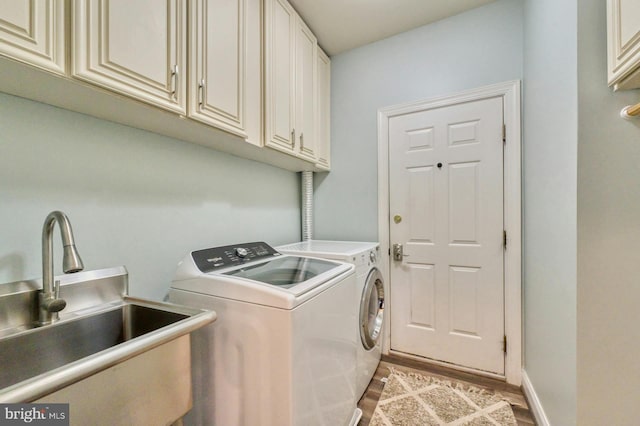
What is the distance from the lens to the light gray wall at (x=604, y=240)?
3.18 ft

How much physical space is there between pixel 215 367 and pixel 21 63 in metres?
1.19

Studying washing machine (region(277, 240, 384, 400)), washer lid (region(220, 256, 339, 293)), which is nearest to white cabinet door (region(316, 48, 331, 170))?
washing machine (region(277, 240, 384, 400))

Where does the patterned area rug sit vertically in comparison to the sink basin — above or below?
below

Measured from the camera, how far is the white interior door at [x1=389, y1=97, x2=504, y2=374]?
6.21 feet

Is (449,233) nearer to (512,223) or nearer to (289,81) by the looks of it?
(512,223)

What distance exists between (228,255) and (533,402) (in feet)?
6.72

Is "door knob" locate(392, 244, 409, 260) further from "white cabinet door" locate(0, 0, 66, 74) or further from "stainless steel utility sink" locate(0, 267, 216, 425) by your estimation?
"white cabinet door" locate(0, 0, 66, 74)

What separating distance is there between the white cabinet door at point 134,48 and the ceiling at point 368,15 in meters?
1.18

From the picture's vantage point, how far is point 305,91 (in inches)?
78.7

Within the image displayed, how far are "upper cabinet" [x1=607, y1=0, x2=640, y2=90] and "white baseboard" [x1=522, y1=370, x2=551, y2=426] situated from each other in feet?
5.40

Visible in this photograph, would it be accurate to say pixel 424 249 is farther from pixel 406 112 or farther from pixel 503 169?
pixel 406 112

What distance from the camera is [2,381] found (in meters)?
0.73

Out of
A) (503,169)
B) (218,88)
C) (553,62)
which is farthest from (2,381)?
(503,169)

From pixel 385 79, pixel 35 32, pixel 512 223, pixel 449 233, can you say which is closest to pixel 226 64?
pixel 35 32
